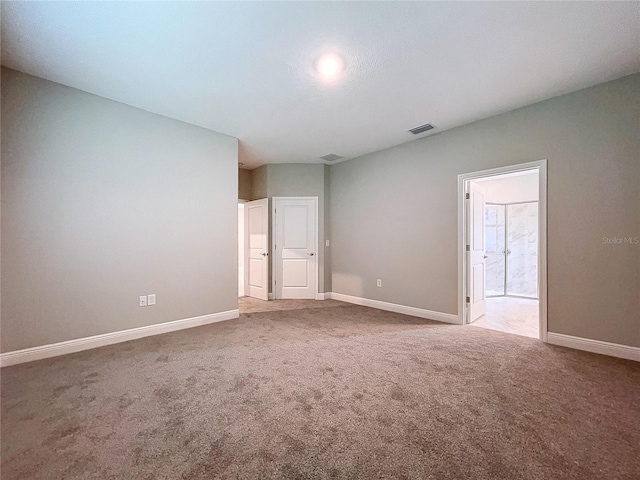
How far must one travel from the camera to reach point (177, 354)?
285cm

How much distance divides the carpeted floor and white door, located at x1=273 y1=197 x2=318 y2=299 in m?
2.70

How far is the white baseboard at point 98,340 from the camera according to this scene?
2.60 metres

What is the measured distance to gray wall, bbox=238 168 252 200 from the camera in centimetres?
616

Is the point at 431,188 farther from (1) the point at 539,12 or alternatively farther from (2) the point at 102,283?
(2) the point at 102,283

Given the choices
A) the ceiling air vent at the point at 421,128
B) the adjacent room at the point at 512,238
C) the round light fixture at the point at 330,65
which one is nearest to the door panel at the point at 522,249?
the adjacent room at the point at 512,238

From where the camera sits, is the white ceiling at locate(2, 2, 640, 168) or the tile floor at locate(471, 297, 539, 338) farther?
the tile floor at locate(471, 297, 539, 338)

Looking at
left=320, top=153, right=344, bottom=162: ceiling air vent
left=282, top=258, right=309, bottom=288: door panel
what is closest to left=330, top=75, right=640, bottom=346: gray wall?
left=320, top=153, right=344, bottom=162: ceiling air vent

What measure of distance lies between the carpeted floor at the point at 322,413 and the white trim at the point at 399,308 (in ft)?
3.05

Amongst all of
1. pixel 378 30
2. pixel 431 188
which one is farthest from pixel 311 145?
pixel 378 30

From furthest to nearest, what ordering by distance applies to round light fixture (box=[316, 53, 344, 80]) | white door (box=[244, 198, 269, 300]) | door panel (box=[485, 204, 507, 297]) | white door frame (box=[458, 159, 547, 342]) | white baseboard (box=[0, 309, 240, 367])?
door panel (box=[485, 204, 507, 297]) < white door (box=[244, 198, 269, 300]) < white door frame (box=[458, 159, 547, 342]) < white baseboard (box=[0, 309, 240, 367]) < round light fixture (box=[316, 53, 344, 80])

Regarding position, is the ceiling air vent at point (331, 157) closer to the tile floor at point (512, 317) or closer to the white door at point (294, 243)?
the white door at point (294, 243)

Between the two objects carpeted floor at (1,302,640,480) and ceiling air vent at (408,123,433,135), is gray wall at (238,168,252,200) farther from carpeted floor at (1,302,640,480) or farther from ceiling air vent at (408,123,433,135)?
carpeted floor at (1,302,640,480)

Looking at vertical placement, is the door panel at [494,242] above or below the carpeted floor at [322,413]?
above

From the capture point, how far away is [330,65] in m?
2.54
